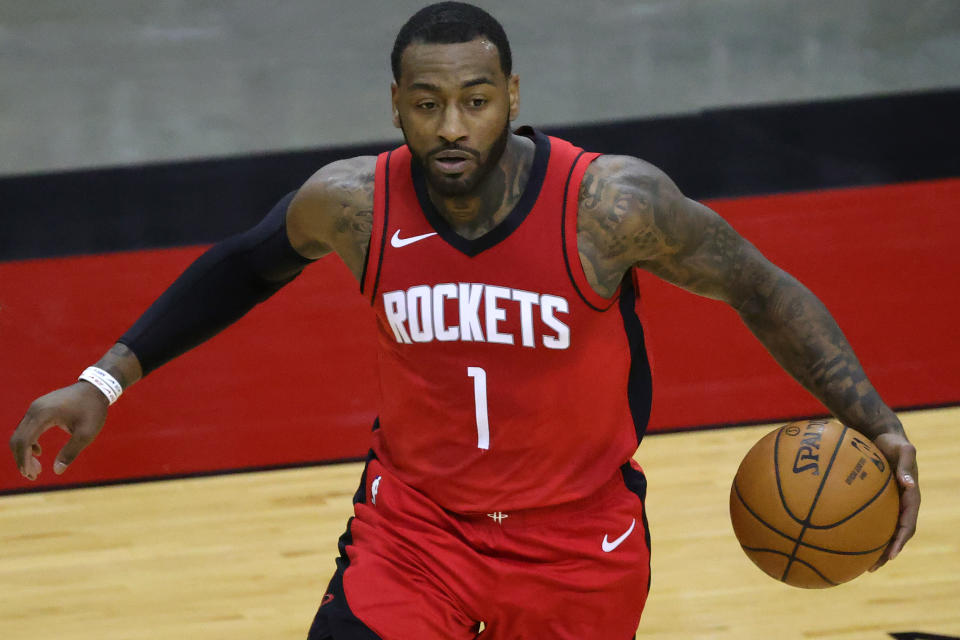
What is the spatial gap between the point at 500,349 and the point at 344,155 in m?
3.80

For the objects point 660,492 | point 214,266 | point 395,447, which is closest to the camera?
point 395,447

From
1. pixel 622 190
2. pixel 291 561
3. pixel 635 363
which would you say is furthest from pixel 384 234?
pixel 291 561

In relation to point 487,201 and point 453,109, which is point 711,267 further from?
point 453,109

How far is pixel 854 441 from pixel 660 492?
1.99 metres

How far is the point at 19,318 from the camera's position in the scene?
504 centimetres

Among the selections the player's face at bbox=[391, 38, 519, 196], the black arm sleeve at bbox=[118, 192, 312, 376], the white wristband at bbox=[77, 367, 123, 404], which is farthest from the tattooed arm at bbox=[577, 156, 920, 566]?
the white wristband at bbox=[77, 367, 123, 404]

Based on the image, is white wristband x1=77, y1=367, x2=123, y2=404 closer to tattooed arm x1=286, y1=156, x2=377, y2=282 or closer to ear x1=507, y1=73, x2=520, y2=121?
tattooed arm x1=286, y1=156, x2=377, y2=282

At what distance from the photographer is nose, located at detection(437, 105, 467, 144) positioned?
2.22 meters

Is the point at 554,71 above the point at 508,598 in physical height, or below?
below

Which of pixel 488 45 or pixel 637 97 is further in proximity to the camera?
pixel 637 97

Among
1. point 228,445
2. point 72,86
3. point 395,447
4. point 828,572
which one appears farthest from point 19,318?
point 828,572

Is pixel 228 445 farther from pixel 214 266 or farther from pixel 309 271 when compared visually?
pixel 214 266

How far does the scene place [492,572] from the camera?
92.7 inches

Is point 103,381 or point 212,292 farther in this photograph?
point 212,292
